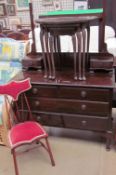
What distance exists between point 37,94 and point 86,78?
505 mm

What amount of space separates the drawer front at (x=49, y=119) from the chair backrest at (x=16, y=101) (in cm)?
8

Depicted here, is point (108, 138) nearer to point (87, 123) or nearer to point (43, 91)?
point (87, 123)

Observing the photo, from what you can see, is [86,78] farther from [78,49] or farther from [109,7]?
[109,7]

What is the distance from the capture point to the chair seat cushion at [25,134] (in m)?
1.62

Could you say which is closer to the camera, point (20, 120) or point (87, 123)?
point (87, 123)

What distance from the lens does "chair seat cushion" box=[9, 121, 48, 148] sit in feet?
5.30

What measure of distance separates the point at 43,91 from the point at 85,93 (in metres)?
0.41

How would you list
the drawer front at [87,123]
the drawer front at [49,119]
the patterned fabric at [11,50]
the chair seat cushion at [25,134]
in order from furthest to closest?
1. the patterned fabric at [11,50]
2. the drawer front at [49,119]
3. the drawer front at [87,123]
4. the chair seat cushion at [25,134]

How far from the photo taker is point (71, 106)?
6.22ft

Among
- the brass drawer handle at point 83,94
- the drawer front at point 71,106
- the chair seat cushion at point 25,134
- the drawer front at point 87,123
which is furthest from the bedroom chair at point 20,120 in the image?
the brass drawer handle at point 83,94

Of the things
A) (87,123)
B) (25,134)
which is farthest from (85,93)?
(25,134)

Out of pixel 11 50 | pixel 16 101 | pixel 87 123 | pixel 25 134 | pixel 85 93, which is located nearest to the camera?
pixel 25 134

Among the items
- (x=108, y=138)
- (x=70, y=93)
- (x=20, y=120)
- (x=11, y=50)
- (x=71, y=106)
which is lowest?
(x=108, y=138)

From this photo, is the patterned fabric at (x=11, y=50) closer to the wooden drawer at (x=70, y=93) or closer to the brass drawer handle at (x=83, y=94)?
the wooden drawer at (x=70, y=93)
